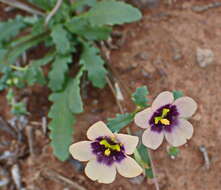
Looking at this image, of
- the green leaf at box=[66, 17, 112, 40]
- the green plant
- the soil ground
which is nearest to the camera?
the soil ground

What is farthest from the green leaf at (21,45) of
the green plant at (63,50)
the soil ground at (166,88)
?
the soil ground at (166,88)

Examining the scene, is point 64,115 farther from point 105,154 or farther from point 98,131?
point 98,131

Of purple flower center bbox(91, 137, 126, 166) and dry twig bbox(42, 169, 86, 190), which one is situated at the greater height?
purple flower center bbox(91, 137, 126, 166)

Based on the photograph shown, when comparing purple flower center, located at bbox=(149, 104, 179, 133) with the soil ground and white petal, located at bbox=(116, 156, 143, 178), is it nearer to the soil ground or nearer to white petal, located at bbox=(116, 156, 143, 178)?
white petal, located at bbox=(116, 156, 143, 178)

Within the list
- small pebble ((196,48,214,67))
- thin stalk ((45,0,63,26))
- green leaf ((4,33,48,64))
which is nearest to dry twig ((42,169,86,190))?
green leaf ((4,33,48,64))

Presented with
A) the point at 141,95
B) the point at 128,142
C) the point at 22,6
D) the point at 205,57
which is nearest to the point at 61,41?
the point at 22,6

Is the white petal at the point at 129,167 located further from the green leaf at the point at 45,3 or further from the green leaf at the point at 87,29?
the green leaf at the point at 45,3
